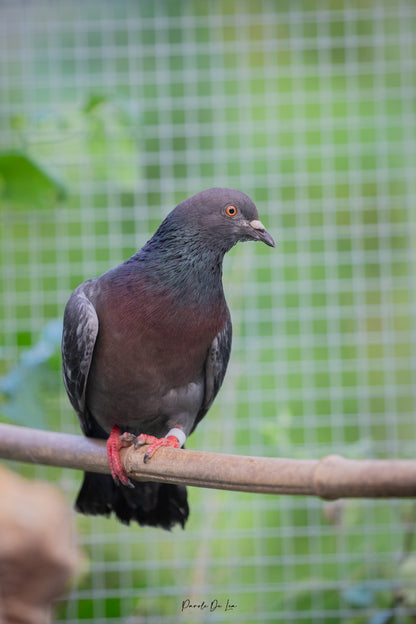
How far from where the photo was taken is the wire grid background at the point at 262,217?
12.7ft

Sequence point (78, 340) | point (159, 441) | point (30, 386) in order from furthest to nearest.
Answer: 1. point (30, 386)
2. point (78, 340)
3. point (159, 441)

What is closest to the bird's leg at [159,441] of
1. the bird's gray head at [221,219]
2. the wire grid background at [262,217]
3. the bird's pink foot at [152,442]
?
the bird's pink foot at [152,442]

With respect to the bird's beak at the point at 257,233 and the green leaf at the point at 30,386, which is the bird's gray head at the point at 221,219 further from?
the green leaf at the point at 30,386

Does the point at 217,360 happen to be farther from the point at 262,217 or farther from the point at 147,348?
the point at 262,217

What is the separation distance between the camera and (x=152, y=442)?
2383mm

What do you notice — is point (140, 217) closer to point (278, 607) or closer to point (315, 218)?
point (315, 218)

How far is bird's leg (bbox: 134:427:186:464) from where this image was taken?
2.27m

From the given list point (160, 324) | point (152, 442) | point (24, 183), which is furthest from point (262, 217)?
point (152, 442)

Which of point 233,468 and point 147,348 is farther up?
point 147,348

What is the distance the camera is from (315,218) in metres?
4.08

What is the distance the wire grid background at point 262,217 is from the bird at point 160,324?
1.31 m

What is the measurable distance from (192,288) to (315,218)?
1836 millimetres

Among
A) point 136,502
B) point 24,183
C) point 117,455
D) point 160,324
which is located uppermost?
point 24,183

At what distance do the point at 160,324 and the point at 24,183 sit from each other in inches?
51.6
